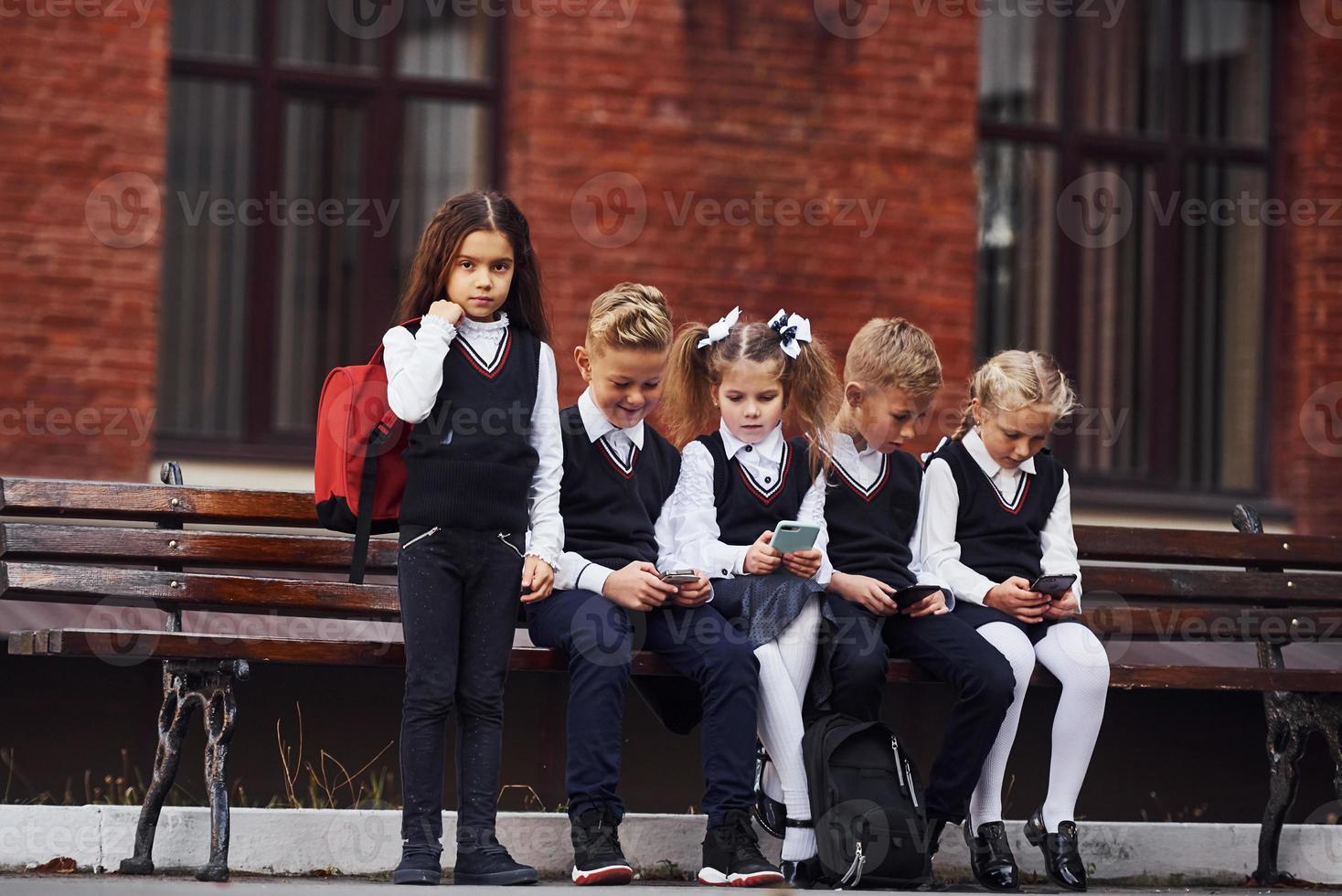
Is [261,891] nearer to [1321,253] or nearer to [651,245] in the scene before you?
[651,245]

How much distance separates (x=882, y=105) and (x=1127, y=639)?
333 cm

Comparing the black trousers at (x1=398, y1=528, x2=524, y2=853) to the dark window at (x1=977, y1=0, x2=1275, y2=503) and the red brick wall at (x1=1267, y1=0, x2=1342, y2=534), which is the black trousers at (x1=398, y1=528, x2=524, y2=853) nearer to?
the dark window at (x1=977, y1=0, x2=1275, y2=503)

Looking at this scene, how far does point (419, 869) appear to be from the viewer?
449 centimetres

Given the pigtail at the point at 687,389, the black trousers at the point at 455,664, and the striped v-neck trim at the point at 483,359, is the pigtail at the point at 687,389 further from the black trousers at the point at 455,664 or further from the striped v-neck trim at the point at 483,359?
the black trousers at the point at 455,664

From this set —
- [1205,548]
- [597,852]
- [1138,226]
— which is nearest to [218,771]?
[597,852]

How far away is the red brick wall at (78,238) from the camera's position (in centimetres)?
727

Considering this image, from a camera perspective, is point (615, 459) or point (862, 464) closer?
point (615, 459)

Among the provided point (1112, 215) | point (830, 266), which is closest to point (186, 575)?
point (830, 266)

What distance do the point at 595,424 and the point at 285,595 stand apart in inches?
39.1

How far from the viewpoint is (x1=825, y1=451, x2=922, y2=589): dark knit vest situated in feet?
17.6

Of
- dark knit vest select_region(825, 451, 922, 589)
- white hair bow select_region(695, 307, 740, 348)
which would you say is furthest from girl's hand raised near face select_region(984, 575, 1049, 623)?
white hair bow select_region(695, 307, 740, 348)

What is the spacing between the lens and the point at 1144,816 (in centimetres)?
732

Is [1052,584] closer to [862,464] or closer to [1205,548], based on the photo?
[862,464]

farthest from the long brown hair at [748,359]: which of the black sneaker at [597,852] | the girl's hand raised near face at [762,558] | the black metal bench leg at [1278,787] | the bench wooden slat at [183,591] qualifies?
the black metal bench leg at [1278,787]
